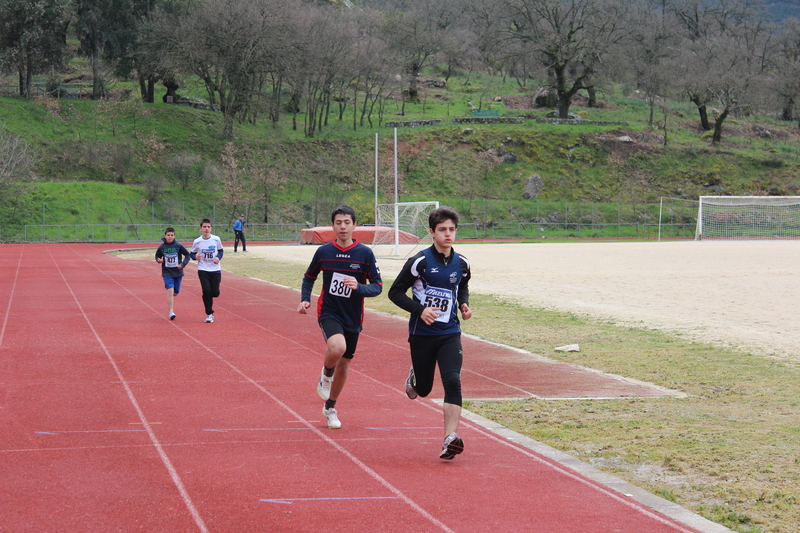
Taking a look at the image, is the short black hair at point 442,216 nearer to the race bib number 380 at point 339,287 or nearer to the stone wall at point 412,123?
the race bib number 380 at point 339,287

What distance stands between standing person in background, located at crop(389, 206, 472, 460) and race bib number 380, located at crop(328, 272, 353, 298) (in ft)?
2.73

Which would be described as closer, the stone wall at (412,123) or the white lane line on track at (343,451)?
the white lane line on track at (343,451)

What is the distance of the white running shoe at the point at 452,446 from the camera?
5.95 metres

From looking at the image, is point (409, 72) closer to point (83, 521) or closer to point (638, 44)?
point (638, 44)

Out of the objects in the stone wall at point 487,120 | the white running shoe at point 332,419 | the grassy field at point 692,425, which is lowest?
the grassy field at point 692,425

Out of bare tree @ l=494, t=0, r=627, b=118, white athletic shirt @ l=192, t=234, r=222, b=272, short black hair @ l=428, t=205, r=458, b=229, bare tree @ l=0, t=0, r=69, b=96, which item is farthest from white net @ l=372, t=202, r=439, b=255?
short black hair @ l=428, t=205, r=458, b=229

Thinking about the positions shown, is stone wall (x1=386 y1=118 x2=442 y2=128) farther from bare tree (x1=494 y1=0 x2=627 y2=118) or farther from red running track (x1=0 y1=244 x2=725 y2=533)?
red running track (x1=0 y1=244 x2=725 y2=533)

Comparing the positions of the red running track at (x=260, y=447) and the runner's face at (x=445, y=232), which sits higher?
the runner's face at (x=445, y=232)

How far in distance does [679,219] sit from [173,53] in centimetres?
4292

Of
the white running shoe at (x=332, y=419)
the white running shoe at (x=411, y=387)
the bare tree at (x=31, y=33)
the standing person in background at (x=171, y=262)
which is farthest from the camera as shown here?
the bare tree at (x=31, y=33)

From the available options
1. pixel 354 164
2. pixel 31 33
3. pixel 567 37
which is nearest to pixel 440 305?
pixel 354 164

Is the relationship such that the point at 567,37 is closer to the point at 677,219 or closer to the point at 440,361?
the point at 677,219

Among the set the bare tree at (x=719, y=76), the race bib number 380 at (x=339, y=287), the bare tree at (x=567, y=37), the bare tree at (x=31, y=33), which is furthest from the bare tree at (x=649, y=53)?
the race bib number 380 at (x=339, y=287)

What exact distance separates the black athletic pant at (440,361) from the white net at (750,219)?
5985 centimetres
